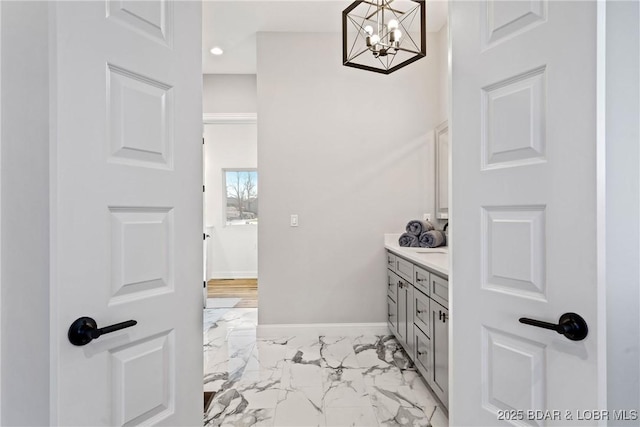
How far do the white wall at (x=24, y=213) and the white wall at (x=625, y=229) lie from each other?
4.69 ft

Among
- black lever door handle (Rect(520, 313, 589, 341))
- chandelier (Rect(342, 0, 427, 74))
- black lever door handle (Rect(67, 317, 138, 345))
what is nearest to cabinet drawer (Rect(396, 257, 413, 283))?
chandelier (Rect(342, 0, 427, 74))

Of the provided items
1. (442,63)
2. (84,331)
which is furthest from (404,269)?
(84,331)

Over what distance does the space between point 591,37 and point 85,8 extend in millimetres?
1257

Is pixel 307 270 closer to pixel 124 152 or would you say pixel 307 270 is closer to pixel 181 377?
pixel 181 377

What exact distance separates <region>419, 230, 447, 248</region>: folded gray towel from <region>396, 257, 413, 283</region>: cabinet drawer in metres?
0.26

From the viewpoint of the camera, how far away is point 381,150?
127 inches

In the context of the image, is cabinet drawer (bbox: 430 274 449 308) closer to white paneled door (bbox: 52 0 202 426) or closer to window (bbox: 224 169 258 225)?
white paneled door (bbox: 52 0 202 426)

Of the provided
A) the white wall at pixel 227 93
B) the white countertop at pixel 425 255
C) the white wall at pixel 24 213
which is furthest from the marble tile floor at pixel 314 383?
the white wall at pixel 227 93

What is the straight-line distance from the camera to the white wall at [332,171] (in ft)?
10.4

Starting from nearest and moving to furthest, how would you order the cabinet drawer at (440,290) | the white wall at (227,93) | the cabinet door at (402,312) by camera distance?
the cabinet drawer at (440,290) → the cabinet door at (402,312) → the white wall at (227,93)

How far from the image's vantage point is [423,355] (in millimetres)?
2139

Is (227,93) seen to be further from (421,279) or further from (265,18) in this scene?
(421,279)

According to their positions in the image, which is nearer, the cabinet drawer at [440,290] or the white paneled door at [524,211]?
the white paneled door at [524,211]

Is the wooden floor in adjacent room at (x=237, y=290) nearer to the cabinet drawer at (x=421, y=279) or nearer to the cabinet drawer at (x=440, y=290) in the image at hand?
the cabinet drawer at (x=421, y=279)
